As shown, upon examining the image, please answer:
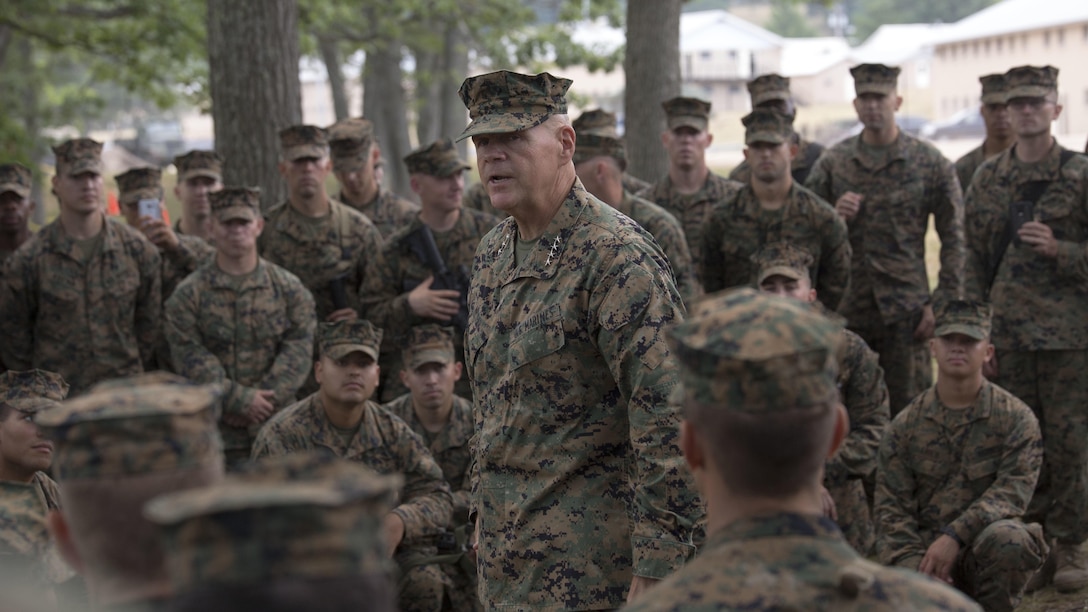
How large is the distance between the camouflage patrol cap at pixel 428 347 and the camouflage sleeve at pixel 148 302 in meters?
1.73

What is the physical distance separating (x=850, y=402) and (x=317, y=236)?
10.8ft

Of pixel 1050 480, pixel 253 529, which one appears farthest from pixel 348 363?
pixel 253 529

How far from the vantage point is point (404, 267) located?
7.52m

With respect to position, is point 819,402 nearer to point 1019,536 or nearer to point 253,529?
point 253,529

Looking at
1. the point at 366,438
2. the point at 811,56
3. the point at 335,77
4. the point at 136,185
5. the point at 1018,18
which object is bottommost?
the point at 366,438

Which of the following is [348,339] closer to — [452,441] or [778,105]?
[452,441]

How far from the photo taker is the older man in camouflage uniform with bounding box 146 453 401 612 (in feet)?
5.61

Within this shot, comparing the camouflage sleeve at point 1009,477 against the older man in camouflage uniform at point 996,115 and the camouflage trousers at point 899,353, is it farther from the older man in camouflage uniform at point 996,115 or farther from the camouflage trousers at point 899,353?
the older man in camouflage uniform at point 996,115

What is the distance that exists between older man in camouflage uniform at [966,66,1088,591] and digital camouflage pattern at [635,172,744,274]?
1.62 meters

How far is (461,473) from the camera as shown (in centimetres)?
713

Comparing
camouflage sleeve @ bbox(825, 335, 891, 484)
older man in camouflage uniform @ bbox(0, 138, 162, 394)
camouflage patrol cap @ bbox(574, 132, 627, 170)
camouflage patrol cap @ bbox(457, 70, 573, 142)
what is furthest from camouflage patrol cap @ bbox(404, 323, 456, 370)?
camouflage patrol cap @ bbox(457, 70, 573, 142)

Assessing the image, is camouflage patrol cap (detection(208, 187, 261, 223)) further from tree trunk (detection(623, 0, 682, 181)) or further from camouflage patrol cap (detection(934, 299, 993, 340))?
tree trunk (detection(623, 0, 682, 181))

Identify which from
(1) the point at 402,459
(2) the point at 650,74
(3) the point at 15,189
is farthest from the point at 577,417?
(2) the point at 650,74

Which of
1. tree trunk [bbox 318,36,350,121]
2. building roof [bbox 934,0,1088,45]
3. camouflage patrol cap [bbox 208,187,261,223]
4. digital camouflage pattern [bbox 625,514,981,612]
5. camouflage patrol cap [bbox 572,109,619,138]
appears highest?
building roof [bbox 934,0,1088,45]
